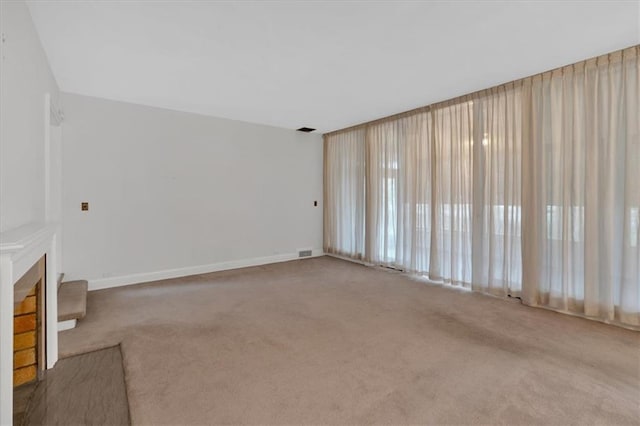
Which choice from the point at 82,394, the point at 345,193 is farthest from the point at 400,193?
the point at 82,394

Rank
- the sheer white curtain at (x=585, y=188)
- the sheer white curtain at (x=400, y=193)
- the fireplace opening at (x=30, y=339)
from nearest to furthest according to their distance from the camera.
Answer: the fireplace opening at (x=30, y=339) < the sheer white curtain at (x=585, y=188) < the sheer white curtain at (x=400, y=193)

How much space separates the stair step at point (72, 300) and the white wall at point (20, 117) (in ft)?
2.85

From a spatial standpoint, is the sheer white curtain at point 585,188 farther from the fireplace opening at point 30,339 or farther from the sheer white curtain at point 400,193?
the fireplace opening at point 30,339

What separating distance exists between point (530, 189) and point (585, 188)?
439 mm

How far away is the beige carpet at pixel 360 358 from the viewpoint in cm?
162

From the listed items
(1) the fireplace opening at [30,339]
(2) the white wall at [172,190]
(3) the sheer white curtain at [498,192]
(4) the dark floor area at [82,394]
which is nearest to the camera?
(4) the dark floor area at [82,394]

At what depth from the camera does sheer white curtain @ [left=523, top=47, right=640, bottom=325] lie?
8.40 feet

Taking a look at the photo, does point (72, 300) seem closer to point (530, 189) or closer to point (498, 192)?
point (498, 192)

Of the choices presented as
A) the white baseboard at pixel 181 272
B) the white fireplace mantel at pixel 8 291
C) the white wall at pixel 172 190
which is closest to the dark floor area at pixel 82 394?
the white fireplace mantel at pixel 8 291

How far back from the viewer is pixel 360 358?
2.14 metres

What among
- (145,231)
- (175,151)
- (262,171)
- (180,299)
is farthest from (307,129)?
(180,299)

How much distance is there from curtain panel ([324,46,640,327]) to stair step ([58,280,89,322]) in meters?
3.94

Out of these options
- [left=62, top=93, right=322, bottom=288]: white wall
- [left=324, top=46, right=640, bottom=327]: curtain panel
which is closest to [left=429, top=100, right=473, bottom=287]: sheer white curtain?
[left=324, top=46, right=640, bottom=327]: curtain panel

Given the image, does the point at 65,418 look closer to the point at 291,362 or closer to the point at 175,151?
the point at 291,362
